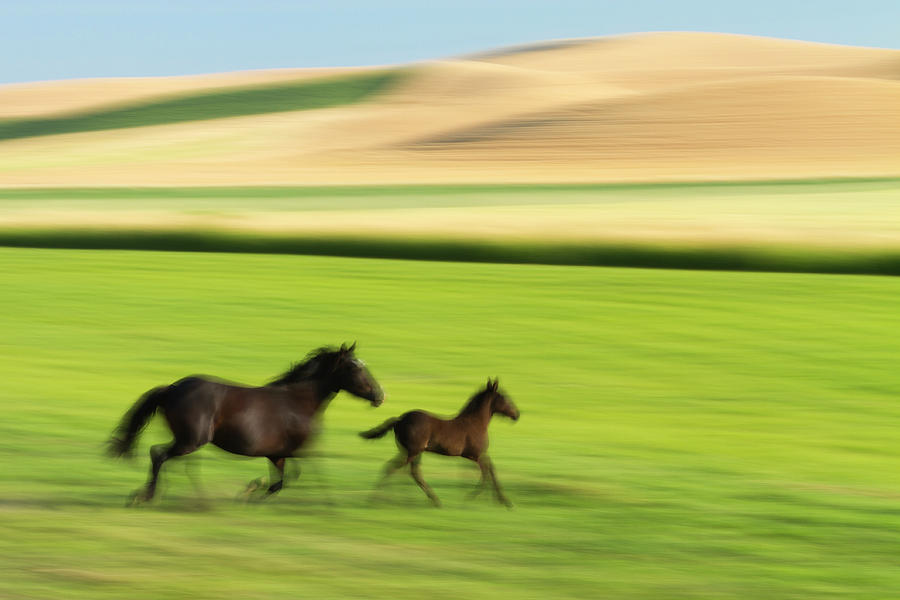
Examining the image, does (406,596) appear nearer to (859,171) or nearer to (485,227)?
(485,227)

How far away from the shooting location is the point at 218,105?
83.6 metres

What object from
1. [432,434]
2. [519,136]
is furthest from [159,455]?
[519,136]

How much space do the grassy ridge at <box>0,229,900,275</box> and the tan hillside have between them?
1906cm

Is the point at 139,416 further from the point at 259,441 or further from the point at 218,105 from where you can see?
the point at 218,105

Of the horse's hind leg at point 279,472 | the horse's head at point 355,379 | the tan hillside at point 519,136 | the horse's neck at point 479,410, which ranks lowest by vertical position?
the horse's hind leg at point 279,472

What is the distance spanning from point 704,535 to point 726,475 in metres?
1.85

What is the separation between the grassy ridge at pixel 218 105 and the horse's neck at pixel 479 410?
72.7 m

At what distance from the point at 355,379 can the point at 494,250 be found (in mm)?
17339

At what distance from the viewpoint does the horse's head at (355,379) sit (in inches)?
263

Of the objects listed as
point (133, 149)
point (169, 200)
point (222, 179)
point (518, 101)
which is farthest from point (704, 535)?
point (518, 101)

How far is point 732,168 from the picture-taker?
4594cm

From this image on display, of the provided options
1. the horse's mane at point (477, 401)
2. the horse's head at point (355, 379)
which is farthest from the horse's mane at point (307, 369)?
the horse's mane at point (477, 401)

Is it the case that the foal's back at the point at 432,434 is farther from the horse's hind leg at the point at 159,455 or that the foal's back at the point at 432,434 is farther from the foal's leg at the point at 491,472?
the horse's hind leg at the point at 159,455

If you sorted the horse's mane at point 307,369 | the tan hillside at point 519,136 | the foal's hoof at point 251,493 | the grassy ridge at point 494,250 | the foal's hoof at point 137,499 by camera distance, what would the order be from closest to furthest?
the horse's mane at point 307,369
the foal's hoof at point 137,499
the foal's hoof at point 251,493
the grassy ridge at point 494,250
the tan hillside at point 519,136
